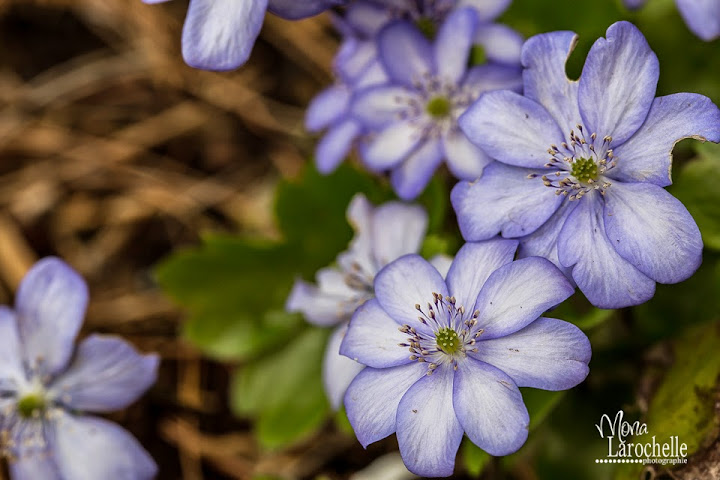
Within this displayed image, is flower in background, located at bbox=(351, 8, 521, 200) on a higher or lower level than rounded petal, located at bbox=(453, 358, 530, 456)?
A: higher

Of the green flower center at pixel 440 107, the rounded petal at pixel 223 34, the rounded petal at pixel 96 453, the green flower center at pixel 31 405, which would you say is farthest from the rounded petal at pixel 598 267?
the green flower center at pixel 31 405

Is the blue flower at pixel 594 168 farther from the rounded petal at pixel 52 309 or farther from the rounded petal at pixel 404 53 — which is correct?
the rounded petal at pixel 52 309

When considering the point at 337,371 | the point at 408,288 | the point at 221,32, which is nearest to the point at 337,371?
the point at 337,371

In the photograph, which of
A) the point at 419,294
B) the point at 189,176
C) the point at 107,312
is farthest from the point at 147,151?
the point at 419,294

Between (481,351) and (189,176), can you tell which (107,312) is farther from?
(481,351)

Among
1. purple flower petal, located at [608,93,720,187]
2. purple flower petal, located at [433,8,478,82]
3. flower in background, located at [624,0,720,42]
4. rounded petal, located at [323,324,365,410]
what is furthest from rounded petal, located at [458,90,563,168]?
rounded petal, located at [323,324,365,410]

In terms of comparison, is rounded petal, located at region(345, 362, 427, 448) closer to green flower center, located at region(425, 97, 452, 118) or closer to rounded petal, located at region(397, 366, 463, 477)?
rounded petal, located at region(397, 366, 463, 477)

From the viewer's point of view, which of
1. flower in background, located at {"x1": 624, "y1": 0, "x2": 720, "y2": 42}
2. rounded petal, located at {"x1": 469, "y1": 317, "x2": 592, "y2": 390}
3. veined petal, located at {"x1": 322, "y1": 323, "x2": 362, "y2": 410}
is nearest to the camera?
rounded petal, located at {"x1": 469, "y1": 317, "x2": 592, "y2": 390}
